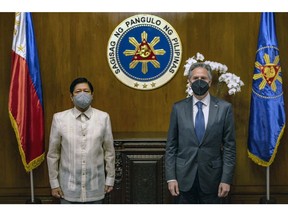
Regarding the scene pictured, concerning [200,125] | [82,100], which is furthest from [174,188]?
[82,100]

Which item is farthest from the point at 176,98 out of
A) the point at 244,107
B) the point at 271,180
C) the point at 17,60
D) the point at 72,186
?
the point at 72,186

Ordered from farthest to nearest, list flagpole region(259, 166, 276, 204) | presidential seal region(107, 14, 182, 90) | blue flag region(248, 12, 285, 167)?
presidential seal region(107, 14, 182, 90)
flagpole region(259, 166, 276, 204)
blue flag region(248, 12, 285, 167)

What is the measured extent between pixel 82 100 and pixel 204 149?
2.74 feet

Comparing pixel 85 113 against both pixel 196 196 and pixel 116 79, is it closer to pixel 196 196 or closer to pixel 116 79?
pixel 196 196

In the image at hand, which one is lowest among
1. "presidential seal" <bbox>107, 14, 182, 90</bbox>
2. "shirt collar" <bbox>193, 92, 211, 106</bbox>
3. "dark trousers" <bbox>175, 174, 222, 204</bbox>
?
"dark trousers" <bbox>175, 174, 222, 204</bbox>

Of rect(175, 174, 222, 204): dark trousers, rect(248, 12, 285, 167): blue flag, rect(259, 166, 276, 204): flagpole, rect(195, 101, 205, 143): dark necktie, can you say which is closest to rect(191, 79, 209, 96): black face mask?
rect(195, 101, 205, 143): dark necktie

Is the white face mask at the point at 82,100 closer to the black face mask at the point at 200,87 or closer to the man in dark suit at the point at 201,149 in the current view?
the man in dark suit at the point at 201,149

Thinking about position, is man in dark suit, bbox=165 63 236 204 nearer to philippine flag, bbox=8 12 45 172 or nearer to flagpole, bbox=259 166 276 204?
flagpole, bbox=259 166 276 204

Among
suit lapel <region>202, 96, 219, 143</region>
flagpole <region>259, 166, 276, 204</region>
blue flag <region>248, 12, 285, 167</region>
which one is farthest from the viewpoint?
flagpole <region>259, 166, 276, 204</region>

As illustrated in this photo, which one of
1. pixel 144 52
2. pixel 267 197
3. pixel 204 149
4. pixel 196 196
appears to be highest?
pixel 144 52

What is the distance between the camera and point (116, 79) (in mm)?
4430

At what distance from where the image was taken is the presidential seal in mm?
4375

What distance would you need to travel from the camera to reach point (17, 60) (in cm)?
413

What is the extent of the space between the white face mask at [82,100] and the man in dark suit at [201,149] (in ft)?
1.83
